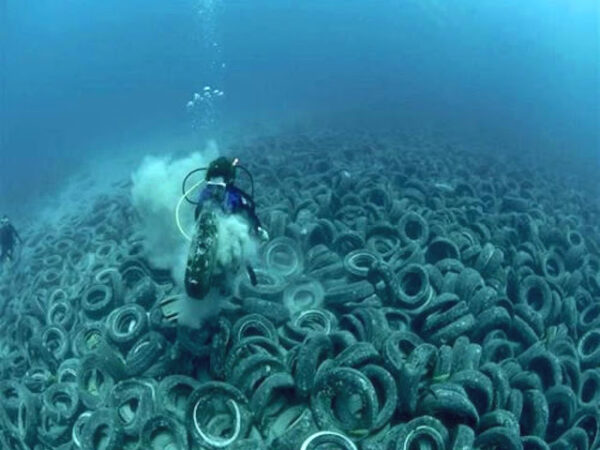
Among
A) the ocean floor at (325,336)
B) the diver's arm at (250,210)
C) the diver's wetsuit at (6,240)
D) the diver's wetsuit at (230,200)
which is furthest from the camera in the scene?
the diver's wetsuit at (6,240)

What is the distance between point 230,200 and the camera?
321 inches

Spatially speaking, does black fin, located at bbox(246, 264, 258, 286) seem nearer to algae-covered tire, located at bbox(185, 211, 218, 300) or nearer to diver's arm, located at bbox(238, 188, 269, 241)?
diver's arm, located at bbox(238, 188, 269, 241)

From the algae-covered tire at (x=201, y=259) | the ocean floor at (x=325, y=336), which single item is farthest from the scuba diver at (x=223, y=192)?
the ocean floor at (x=325, y=336)

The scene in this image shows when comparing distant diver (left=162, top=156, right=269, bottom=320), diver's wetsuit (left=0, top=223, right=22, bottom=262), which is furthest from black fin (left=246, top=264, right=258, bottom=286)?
diver's wetsuit (left=0, top=223, right=22, bottom=262)

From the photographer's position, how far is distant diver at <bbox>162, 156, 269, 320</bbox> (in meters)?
7.13

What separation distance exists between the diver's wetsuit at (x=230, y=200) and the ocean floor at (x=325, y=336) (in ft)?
4.69

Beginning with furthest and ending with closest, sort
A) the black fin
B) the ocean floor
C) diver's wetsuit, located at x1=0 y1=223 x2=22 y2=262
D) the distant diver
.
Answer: diver's wetsuit, located at x1=0 y1=223 x2=22 y2=262 → the black fin → the distant diver → the ocean floor

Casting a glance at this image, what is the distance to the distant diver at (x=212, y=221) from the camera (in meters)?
7.13

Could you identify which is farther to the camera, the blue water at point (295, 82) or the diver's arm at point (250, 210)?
the blue water at point (295, 82)

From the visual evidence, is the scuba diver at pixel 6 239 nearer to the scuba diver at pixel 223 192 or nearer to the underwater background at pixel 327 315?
the underwater background at pixel 327 315

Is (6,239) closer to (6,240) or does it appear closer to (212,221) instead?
(6,240)

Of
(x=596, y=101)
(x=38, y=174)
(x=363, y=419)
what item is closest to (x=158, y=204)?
(x=363, y=419)

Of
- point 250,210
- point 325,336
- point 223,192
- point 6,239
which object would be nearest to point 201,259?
point 223,192

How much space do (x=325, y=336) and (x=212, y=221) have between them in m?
2.40
